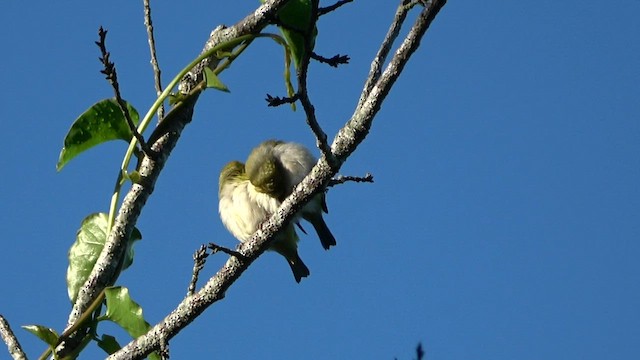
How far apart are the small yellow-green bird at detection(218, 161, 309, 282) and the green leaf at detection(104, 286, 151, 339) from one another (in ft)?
11.0

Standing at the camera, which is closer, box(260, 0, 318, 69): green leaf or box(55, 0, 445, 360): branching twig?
box(55, 0, 445, 360): branching twig

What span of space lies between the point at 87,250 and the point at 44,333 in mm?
426

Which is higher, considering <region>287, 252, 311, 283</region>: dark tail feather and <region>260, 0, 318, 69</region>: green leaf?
<region>287, 252, 311, 283</region>: dark tail feather

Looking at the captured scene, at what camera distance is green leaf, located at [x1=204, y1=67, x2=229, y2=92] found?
11.7ft

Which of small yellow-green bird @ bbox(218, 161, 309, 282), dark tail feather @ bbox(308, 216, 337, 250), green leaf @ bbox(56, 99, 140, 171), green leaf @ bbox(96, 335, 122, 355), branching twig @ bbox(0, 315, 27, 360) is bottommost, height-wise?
branching twig @ bbox(0, 315, 27, 360)

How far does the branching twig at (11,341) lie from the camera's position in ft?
10.6

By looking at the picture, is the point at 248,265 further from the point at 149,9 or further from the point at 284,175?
the point at 284,175

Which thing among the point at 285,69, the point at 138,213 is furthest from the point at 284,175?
the point at 138,213

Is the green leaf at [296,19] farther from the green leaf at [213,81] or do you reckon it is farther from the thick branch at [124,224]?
the green leaf at [213,81]

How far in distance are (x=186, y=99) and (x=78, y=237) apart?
2.22ft

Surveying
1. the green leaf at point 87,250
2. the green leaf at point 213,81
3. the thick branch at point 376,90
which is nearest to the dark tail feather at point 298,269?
the green leaf at point 87,250

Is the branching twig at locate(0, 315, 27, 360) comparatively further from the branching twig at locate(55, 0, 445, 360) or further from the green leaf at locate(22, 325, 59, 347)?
the branching twig at locate(55, 0, 445, 360)

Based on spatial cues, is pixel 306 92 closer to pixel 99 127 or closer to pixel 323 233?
pixel 99 127

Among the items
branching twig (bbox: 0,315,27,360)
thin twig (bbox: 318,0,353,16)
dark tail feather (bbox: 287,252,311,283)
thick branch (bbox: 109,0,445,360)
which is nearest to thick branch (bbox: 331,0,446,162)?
thick branch (bbox: 109,0,445,360)
